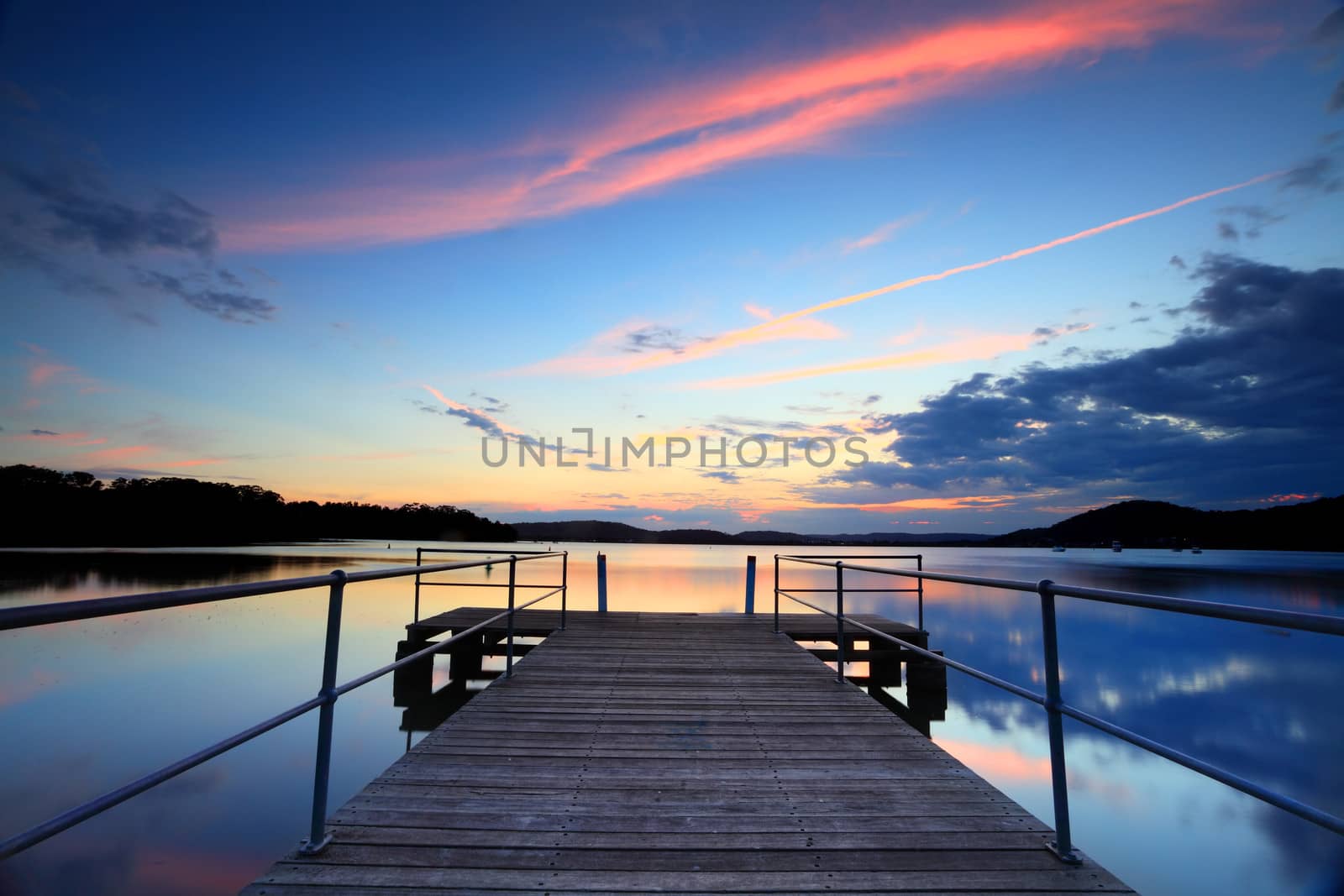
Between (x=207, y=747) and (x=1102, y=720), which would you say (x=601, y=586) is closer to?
(x=207, y=747)

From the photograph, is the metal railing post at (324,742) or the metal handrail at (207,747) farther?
the metal railing post at (324,742)

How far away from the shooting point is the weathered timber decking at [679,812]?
2148 mm

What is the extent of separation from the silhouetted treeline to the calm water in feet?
169

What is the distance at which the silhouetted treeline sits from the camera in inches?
2307

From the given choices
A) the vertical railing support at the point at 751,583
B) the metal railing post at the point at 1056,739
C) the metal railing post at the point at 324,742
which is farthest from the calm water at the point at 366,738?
the metal railing post at the point at 1056,739

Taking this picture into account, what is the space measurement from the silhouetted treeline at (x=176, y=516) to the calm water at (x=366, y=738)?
51.5 m

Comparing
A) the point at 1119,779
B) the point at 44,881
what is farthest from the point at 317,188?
the point at 1119,779

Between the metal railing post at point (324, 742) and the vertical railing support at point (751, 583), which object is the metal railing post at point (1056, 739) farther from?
the vertical railing support at point (751, 583)

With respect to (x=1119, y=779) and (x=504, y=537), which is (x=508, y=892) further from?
(x=504, y=537)

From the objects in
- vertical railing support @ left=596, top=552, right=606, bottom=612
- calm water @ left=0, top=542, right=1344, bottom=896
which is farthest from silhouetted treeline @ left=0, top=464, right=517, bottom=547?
vertical railing support @ left=596, top=552, right=606, bottom=612

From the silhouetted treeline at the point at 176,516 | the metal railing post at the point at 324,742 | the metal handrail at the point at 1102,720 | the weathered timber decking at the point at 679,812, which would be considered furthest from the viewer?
the silhouetted treeline at the point at 176,516

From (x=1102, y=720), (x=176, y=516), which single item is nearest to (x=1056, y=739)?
(x=1102, y=720)

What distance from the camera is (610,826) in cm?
255

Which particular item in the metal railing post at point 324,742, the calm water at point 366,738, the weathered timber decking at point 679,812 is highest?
the metal railing post at point 324,742
